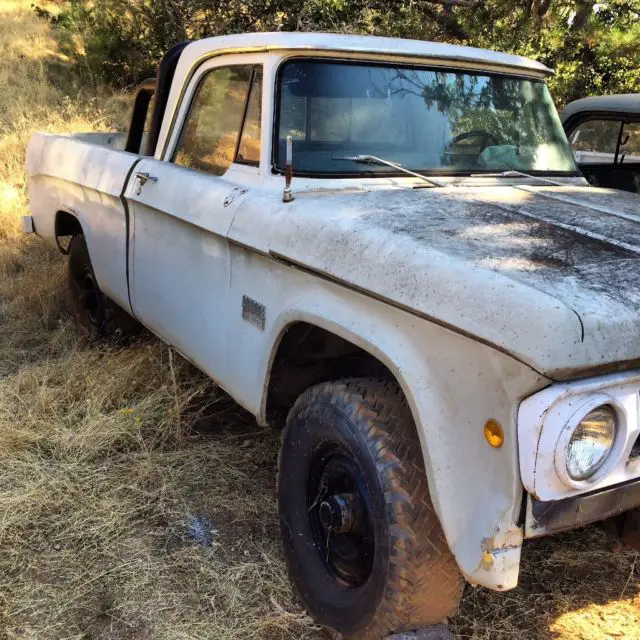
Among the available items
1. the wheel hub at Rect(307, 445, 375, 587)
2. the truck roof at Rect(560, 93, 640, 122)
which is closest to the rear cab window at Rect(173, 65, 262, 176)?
the wheel hub at Rect(307, 445, 375, 587)

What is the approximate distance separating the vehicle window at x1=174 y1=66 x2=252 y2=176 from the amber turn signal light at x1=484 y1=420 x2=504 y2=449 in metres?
1.80

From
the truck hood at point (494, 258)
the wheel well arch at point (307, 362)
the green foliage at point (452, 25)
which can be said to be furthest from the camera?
the green foliage at point (452, 25)

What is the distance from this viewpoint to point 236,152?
299cm

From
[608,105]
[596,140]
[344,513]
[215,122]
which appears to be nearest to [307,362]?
[344,513]

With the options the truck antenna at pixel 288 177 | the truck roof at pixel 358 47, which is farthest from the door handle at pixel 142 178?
the truck antenna at pixel 288 177

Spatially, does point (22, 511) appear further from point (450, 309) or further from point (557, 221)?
point (557, 221)

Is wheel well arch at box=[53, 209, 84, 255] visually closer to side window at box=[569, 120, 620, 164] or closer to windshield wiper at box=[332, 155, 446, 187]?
windshield wiper at box=[332, 155, 446, 187]

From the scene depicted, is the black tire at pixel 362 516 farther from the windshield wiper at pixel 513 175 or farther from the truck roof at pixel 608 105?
the truck roof at pixel 608 105

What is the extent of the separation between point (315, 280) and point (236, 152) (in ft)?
3.35

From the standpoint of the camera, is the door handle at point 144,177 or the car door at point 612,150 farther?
the car door at point 612,150

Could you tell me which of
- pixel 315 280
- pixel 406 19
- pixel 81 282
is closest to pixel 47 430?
pixel 81 282

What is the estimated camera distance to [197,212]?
2.90 meters

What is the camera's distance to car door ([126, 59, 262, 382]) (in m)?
2.84

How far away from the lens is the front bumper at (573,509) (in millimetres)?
1616
